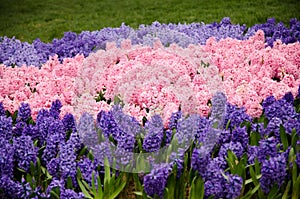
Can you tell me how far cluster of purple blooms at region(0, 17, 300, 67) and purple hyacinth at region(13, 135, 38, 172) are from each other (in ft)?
7.91

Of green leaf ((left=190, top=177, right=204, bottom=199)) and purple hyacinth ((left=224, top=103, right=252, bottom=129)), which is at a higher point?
purple hyacinth ((left=224, top=103, right=252, bottom=129))

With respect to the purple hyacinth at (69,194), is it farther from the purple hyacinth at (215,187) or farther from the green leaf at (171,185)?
the purple hyacinth at (215,187)

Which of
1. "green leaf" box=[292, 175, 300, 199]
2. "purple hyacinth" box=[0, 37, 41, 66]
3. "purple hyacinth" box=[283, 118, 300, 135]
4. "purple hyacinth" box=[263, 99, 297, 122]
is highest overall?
"purple hyacinth" box=[0, 37, 41, 66]

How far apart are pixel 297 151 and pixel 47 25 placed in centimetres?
875

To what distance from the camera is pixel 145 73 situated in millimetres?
4070

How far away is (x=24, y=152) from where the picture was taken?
2.99m

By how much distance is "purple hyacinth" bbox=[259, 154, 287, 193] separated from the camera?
262cm

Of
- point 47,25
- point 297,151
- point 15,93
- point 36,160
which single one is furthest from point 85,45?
point 47,25

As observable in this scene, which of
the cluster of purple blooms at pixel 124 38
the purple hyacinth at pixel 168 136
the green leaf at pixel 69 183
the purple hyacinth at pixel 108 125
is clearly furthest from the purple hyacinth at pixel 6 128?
the cluster of purple blooms at pixel 124 38

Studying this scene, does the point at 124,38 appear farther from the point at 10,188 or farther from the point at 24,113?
the point at 10,188

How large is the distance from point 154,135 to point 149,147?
85 mm

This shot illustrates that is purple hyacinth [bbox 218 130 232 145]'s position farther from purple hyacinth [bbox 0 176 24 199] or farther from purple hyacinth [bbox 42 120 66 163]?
purple hyacinth [bbox 0 176 24 199]

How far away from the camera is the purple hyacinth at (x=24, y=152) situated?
294 cm

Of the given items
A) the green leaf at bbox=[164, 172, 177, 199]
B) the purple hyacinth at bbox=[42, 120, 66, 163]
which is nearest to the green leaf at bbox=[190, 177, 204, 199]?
the green leaf at bbox=[164, 172, 177, 199]
